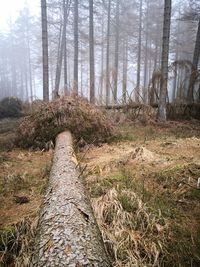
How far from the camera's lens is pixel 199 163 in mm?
3785

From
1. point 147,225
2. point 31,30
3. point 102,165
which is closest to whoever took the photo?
point 147,225

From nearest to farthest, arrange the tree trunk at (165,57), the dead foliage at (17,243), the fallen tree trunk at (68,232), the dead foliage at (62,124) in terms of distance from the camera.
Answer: the fallen tree trunk at (68,232) < the dead foliage at (17,243) < the dead foliage at (62,124) < the tree trunk at (165,57)

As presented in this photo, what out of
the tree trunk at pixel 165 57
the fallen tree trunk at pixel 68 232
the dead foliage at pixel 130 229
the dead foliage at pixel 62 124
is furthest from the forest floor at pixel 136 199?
the tree trunk at pixel 165 57

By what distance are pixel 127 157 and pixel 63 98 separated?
3.16 metres

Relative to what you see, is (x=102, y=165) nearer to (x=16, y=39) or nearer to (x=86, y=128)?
(x=86, y=128)

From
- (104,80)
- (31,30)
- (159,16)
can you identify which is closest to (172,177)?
(104,80)

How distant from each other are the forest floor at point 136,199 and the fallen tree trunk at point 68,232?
0.37m

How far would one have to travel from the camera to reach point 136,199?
8.90 feet

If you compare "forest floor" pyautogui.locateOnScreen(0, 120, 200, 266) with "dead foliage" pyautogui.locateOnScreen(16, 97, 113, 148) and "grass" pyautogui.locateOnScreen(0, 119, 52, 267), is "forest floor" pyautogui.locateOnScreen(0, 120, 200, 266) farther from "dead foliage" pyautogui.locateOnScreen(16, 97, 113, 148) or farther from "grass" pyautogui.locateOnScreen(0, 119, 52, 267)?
"dead foliage" pyautogui.locateOnScreen(16, 97, 113, 148)

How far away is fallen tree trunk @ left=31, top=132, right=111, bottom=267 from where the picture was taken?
4.58 feet

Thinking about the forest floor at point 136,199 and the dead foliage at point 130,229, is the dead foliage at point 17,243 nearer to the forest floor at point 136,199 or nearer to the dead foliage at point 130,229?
the forest floor at point 136,199

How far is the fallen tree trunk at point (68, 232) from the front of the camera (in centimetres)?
140

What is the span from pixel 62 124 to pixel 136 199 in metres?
3.80

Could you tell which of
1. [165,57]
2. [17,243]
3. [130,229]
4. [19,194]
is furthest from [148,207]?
[165,57]
